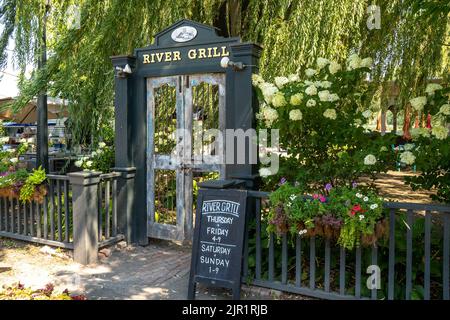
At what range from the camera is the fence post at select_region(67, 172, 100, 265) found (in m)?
5.03

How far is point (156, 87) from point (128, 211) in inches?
65.7

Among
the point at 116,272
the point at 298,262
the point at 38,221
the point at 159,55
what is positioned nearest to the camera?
the point at 298,262

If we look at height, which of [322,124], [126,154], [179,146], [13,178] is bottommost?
[13,178]

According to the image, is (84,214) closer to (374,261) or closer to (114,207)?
(114,207)

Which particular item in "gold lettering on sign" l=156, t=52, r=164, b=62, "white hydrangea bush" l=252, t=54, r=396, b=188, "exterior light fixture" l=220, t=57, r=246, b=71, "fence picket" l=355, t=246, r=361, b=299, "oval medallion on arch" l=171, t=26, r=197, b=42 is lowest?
"fence picket" l=355, t=246, r=361, b=299

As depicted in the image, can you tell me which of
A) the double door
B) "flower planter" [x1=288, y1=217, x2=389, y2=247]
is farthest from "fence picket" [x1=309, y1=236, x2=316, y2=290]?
the double door

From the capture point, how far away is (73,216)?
16.8 feet

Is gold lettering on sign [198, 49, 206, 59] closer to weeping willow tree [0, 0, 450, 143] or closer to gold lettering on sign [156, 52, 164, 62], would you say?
gold lettering on sign [156, 52, 164, 62]

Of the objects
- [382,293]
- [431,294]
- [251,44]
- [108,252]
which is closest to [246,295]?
[382,293]

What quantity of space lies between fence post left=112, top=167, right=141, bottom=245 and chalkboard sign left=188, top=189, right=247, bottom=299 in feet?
5.50

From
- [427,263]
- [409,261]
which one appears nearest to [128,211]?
[409,261]

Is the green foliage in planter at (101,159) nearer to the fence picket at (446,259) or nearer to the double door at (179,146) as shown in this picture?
the double door at (179,146)

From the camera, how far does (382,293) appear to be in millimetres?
3730

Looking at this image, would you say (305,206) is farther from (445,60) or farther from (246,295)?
(445,60)
